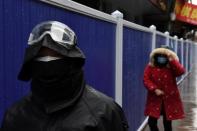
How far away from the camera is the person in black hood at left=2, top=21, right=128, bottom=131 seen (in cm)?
216

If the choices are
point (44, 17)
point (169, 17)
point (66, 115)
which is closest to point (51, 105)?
point (66, 115)

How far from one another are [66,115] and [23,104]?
0.22 metres

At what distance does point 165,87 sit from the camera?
782cm

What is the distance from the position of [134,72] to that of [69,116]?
6.11 metres

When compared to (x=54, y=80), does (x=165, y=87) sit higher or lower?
lower

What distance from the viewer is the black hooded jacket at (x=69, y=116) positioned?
85.5 inches

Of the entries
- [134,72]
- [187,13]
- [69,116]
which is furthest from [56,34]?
[187,13]

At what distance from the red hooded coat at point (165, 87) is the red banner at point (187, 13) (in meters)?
25.7

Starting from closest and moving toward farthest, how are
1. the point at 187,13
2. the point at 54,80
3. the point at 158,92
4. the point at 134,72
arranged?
the point at 54,80
the point at 158,92
the point at 134,72
the point at 187,13

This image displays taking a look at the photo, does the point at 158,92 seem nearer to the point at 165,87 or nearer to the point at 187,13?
the point at 165,87

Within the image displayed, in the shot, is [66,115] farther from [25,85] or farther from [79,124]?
[25,85]

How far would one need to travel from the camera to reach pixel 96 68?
5.04 metres

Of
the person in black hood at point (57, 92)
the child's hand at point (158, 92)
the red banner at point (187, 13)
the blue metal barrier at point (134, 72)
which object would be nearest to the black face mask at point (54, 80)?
the person in black hood at point (57, 92)

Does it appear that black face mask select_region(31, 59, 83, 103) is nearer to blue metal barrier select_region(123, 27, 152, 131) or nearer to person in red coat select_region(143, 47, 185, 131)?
blue metal barrier select_region(123, 27, 152, 131)
